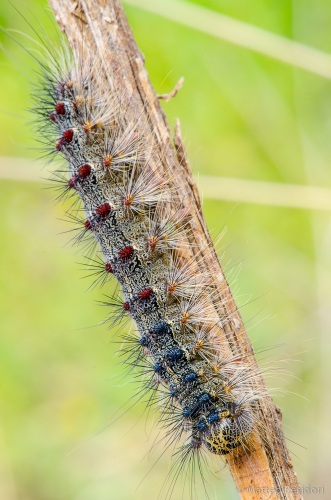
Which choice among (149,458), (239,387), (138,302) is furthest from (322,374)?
(138,302)

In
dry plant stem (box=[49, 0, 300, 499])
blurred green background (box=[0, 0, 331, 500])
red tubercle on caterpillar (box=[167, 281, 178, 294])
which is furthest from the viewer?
blurred green background (box=[0, 0, 331, 500])

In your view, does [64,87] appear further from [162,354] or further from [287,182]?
[287,182]

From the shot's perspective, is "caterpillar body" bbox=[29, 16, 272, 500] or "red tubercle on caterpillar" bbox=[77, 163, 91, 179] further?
"red tubercle on caterpillar" bbox=[77, 163, 91, 179]

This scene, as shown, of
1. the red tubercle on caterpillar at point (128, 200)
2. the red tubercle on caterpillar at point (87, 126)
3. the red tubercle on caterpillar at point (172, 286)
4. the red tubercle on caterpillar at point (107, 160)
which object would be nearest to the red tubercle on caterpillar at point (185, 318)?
the red tubercle on caterpillar at point (172, 286)

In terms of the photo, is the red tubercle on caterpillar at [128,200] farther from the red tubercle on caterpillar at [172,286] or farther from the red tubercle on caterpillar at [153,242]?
the red tubercle on caterpillar at [172,286]

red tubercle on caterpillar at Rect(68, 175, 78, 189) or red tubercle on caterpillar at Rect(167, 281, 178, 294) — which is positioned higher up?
red tubercle on caterpillar at Rect(68, 175, 78, 189)

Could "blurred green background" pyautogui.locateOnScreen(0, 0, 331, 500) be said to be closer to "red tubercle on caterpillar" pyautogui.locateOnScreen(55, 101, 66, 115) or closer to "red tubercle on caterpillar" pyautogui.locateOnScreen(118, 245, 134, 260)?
"red tubercle on caterpillar" pyautogui.locateOnScreen(55, 101, 66, 115)

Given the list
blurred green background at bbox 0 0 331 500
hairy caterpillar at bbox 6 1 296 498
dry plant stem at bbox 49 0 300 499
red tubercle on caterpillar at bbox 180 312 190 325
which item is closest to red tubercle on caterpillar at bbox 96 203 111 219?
hairy caterpillar at bbox 6 1 296 498
